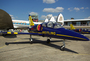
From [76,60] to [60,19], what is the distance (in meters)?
80.2

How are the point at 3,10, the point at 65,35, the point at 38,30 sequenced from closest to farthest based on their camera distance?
the point at 65,35 < the point at 38,30 < the point at 3,10

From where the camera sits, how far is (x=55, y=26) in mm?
7648

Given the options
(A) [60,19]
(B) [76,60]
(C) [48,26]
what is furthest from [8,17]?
(A) [60,19]

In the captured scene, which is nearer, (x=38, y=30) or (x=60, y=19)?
(x=38, y=30)

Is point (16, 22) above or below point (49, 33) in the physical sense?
above

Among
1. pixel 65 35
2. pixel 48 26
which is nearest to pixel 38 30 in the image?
pixel 48 26

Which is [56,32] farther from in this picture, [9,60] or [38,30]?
[9,60]

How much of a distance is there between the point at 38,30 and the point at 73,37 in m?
5.33

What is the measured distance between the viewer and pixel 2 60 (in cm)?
467

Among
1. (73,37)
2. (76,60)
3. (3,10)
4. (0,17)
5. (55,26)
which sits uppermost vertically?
(3,10)

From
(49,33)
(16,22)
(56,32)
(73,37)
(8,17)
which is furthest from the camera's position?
(16,22)

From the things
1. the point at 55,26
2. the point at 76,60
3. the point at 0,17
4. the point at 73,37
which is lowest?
the point at 76,60

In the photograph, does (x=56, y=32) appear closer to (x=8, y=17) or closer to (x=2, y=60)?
(x=2, y=60)

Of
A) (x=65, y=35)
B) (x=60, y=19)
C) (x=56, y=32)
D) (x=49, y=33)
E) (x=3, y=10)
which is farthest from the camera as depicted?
(x=60, y=19)
